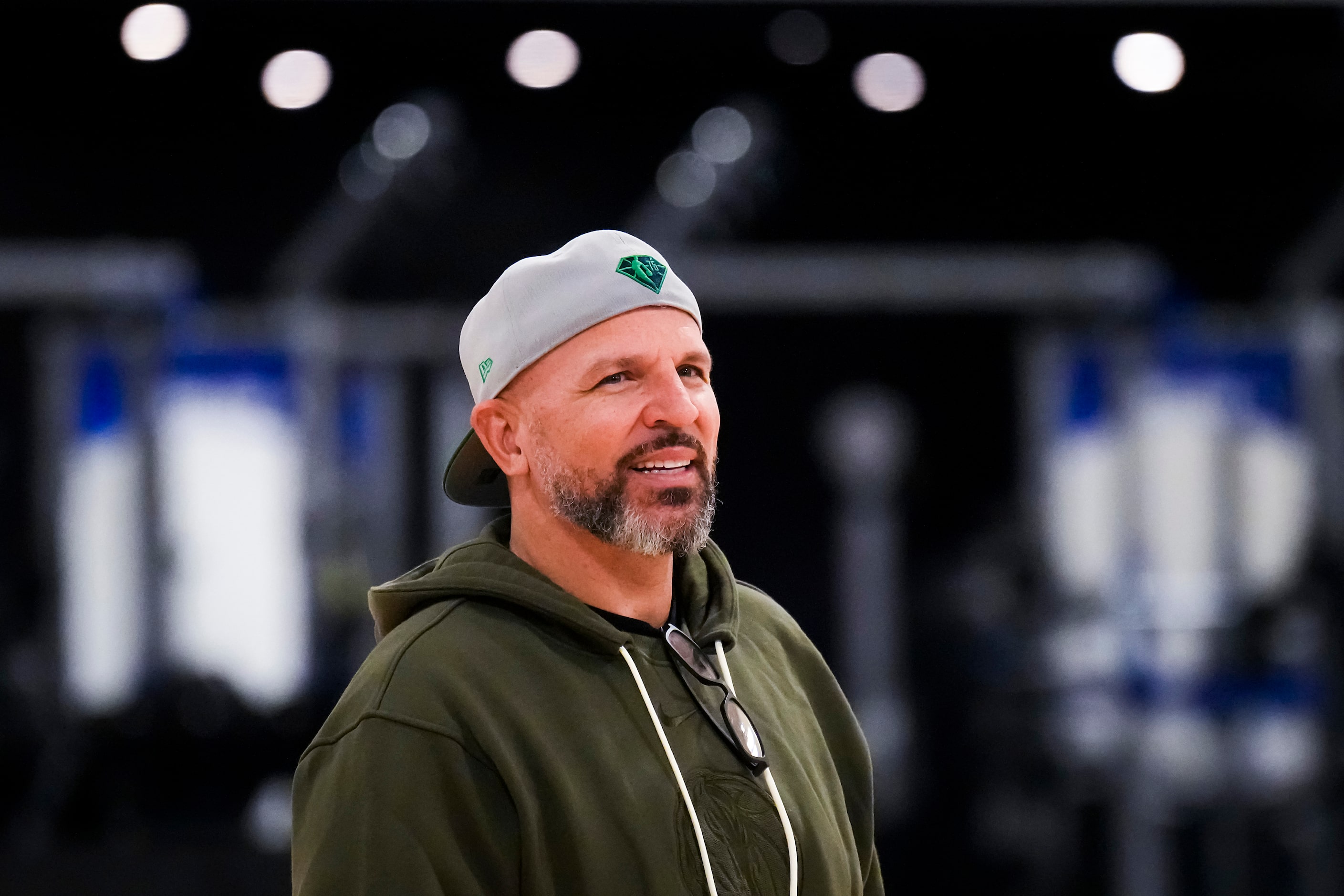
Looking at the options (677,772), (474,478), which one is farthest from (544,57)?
(677,772)

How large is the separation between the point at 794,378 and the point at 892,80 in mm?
834

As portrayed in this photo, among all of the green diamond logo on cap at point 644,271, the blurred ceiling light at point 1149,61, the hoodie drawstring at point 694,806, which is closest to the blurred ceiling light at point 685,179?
the blurred ceiling light at point 1149,61

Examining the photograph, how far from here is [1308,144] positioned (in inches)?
166

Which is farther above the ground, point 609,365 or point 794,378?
point 794,378

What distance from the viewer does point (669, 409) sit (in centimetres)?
137

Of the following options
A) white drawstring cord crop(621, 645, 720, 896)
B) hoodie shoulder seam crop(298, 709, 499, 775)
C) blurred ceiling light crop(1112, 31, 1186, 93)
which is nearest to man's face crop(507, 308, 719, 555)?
white drawstring cord crop(621, 645, 720, 896)

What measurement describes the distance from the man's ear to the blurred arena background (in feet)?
8.10

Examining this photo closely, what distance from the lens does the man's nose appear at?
137 centimetres

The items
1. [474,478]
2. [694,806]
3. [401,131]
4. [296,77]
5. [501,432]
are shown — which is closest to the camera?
[694,806]

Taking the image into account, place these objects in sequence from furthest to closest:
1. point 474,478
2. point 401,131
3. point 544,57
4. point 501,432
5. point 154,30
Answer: point 401,131
point 544,57
point 154,30
point 474,478
point 501,432

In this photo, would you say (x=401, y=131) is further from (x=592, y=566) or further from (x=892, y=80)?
(x=592, y=566)

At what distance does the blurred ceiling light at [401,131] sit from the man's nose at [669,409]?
2.94 m

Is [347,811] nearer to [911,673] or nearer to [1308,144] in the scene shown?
[911,673]

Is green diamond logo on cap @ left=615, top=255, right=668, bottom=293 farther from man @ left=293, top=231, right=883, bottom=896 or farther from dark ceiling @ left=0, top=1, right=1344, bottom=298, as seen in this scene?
dark ceiling @ left=0, top=1, right=1344, bottom=298
